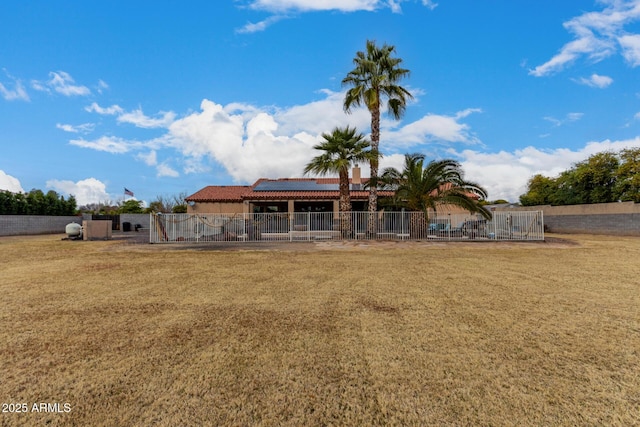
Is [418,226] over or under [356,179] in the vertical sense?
under

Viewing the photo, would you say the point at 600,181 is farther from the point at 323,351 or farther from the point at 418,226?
Answer: the point at 323,351

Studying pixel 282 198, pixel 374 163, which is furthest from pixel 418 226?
pixel 282 198

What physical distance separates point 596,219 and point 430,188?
13.8 m

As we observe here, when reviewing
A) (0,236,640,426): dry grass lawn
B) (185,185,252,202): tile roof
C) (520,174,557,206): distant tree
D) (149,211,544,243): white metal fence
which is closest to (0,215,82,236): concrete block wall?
(185,185,252,202): tile roof

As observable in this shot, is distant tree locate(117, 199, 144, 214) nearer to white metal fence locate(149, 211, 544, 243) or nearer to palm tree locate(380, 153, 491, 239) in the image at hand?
white metal fence locate(149, 211, 544, 243)

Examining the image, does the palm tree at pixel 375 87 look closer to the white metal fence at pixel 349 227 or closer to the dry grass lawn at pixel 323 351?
the white metal fence at pixel 349 227

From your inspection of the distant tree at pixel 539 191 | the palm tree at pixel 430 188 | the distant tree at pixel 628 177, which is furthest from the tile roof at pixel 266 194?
the distant tree at pixel 539 191

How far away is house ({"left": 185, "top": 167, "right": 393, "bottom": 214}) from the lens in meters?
26.7

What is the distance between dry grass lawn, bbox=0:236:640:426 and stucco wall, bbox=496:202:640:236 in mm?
17497

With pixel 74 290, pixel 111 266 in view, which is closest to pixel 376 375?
pixel 74 290

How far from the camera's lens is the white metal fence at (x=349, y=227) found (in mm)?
17922

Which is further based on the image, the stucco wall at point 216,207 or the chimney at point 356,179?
the stucco wall at point 216,207

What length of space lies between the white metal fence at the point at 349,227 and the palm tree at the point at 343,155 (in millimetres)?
839

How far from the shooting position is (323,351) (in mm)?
3658
